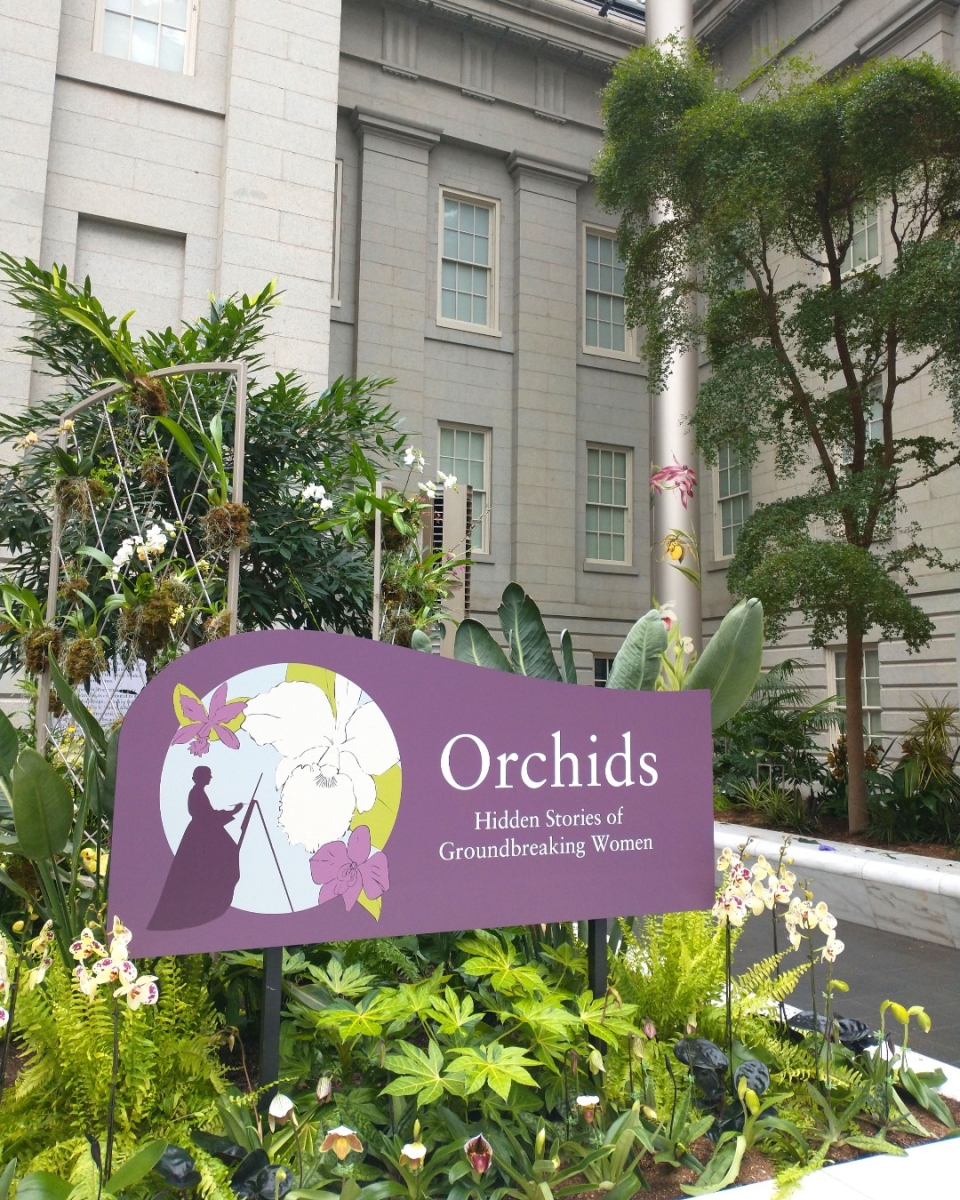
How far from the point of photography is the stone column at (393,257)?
1775 centimetres

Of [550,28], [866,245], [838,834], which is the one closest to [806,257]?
[866,245]

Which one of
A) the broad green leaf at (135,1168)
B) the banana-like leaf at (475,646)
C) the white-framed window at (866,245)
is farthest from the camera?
the white-framed window at (866,245)

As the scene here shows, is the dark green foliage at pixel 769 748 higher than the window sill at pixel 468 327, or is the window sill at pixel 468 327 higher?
the window sill at pixel 468 327

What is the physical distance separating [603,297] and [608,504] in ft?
14.4

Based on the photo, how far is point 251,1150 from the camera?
2.92 m

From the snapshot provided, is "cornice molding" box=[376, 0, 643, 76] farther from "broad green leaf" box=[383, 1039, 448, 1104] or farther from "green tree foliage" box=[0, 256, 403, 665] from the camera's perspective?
"broad green leaf" box=[383, 1039, 448, 1104]

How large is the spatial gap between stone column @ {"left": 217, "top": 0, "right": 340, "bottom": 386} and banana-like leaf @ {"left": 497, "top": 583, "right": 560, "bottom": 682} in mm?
8804

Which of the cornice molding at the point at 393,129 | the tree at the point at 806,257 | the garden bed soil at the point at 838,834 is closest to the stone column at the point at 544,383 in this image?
the cornice molding at the point at 393,129

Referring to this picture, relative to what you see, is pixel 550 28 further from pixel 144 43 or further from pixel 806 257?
pixel 806 257

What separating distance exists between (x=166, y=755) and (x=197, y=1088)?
3.90 feet

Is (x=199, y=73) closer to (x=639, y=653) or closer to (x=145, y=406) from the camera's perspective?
(x=145, y=406)

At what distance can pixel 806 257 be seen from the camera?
11227 mm

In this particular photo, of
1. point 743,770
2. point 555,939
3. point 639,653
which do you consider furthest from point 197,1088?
point 743,770

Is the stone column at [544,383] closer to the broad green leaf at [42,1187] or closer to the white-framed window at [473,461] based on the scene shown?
the white-framed window at [473,461]
